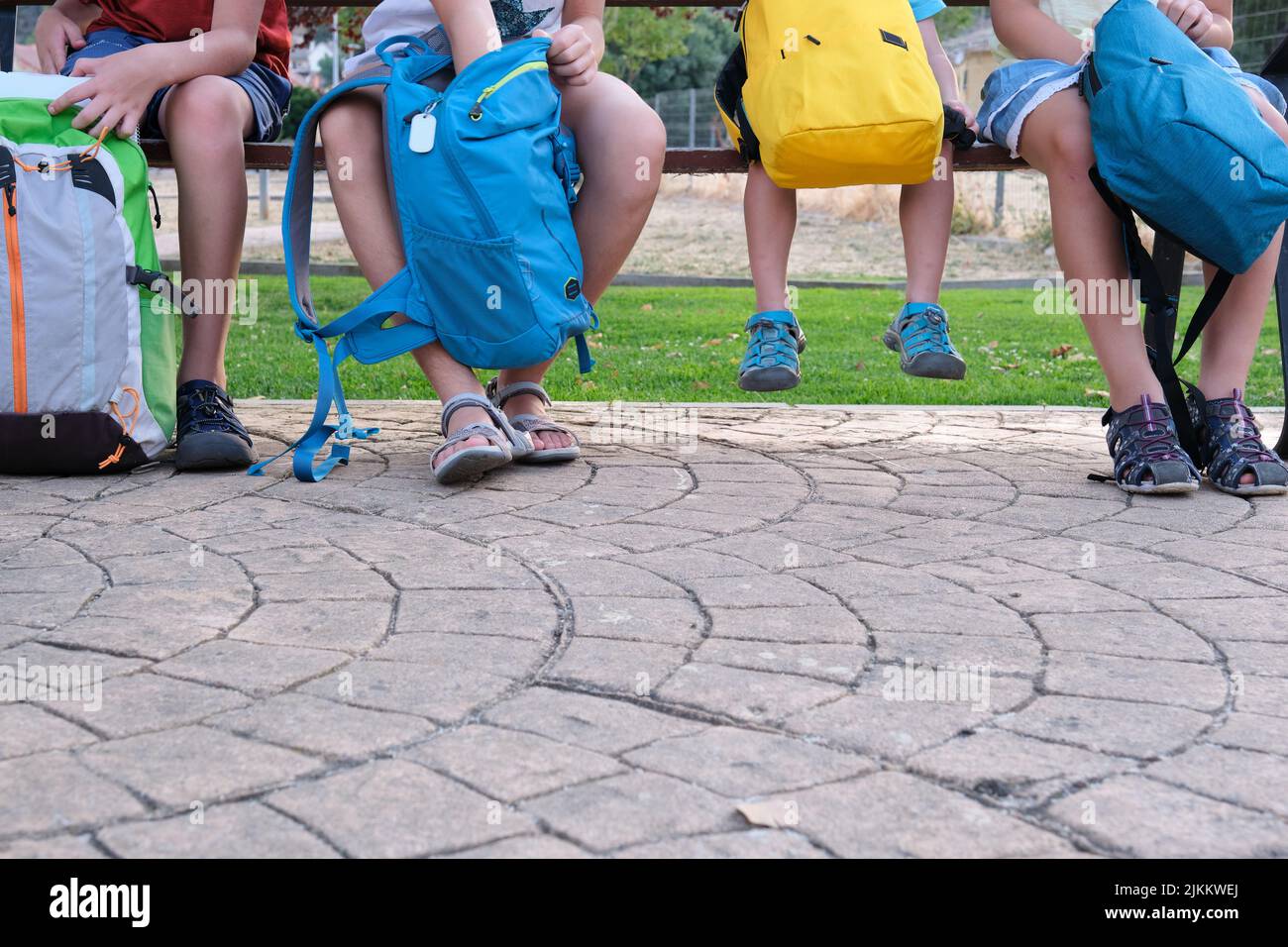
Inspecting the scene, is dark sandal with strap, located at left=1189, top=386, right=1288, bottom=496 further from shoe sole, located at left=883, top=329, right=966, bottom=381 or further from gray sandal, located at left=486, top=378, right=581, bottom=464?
Result: gray sandal, located at left=486, top=378, right=581, bottom=464

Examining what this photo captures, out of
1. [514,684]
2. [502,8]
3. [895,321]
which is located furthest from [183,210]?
[514,684]

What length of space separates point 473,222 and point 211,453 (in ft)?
2.71

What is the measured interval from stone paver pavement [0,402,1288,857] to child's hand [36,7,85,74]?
3.75 ft

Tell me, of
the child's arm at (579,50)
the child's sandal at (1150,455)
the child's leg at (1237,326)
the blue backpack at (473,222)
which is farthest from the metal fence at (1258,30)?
the blue backpack at (473,222)

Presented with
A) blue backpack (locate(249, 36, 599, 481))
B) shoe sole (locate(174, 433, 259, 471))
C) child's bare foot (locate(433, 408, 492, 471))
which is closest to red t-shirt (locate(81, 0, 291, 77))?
blue backpack (locate(249, 36, 599, 481))

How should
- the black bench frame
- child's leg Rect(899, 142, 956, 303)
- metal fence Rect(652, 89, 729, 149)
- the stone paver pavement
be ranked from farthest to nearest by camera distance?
metal fence Rect(652, 89, 729, 149) → child's leg Rect(899, 142, 956, 303) → the black bench frame → the stone paver pavement

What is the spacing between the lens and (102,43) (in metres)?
3.56

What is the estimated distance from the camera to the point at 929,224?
12.0 feet

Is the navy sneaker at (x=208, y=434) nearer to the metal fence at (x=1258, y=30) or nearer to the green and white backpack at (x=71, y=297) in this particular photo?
the green and white backpack at (x=71, y=297)

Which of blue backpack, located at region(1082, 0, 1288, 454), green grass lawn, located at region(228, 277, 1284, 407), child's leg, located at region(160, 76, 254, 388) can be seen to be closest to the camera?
blue backpack, located at region(1082, 0, 1288, 454)

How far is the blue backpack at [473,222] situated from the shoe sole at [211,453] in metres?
0.07

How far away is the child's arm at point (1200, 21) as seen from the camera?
330 cm

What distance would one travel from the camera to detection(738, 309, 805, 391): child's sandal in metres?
3.42

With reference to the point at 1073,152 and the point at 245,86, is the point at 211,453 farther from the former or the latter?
the point at 1073,152
